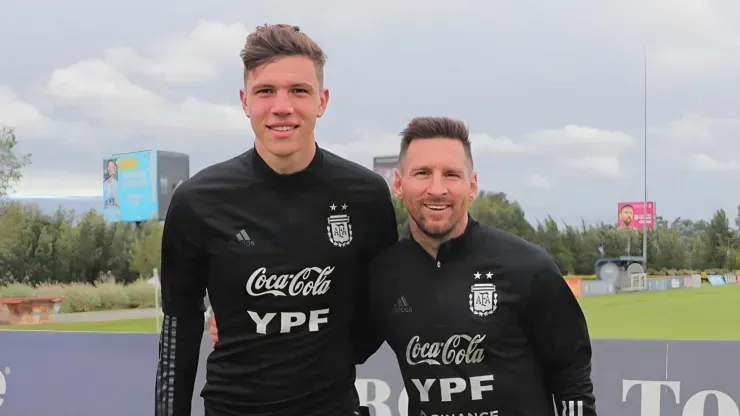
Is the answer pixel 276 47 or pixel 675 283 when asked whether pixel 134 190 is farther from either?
pixel 276 47

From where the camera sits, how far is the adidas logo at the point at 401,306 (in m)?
1.87

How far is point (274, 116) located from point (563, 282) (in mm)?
980

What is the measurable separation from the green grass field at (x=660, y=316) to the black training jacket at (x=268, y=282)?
1784cm

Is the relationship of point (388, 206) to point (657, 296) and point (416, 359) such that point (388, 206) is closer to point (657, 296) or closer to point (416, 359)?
point (416, 359)

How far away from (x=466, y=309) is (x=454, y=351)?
0.42ft

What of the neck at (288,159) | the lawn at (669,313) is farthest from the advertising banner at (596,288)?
the neck at (288,159)

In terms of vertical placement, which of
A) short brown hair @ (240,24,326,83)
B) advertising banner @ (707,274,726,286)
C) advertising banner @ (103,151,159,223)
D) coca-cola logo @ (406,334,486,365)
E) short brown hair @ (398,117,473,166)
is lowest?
advertising banner @ (707,274,726,286)

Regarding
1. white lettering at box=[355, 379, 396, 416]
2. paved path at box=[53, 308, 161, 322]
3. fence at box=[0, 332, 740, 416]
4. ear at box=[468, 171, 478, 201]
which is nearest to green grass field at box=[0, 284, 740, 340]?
paved path at box=[53, 308, 161, 322]

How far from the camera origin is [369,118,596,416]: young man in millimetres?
1771

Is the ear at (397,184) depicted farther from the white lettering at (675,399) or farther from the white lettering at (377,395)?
the white lettering at (675,399)

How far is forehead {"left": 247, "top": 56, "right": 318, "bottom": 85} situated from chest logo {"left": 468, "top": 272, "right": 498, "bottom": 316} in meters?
0.78

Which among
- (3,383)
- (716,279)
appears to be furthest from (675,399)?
(716,279)

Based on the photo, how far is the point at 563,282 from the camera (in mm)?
1853

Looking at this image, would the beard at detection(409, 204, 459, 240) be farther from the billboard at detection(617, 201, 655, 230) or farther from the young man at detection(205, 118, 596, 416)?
the billboard at detection(617, 201, 655, 230)
